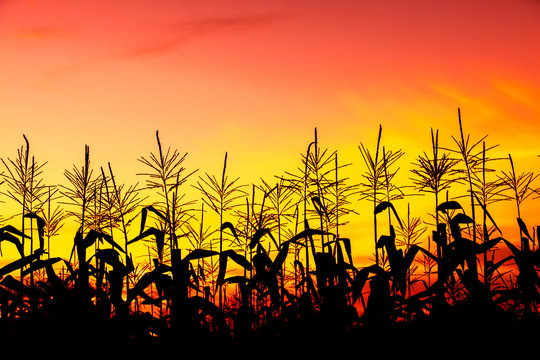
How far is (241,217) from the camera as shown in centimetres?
538

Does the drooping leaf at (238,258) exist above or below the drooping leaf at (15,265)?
below

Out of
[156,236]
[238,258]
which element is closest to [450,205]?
[238,258]

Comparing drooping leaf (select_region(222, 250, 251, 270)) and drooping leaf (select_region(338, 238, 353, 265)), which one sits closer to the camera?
drooping leaf (select_region(222, 250, 251, 270))

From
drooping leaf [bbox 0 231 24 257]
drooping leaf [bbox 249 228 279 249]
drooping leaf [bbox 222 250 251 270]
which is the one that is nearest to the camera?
drooping leaf [bbox 222 250 251 270]

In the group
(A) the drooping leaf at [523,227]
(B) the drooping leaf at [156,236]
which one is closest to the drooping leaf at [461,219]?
(A) the drooping leaf at [523,227]

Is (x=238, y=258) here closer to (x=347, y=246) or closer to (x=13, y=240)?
(x=347, y=246)

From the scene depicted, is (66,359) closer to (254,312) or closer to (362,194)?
(254,312)

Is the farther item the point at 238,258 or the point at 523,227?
the point at 523,227

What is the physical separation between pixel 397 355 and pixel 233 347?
44.0 inches

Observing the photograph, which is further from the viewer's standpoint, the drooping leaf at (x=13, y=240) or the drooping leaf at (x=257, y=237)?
the drooping leaf at (x=13, y=240)

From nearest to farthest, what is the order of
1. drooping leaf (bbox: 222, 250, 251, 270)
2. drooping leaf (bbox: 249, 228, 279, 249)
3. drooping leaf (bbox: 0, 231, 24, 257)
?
1. drooping leaf (bbox: 222, 250, 251, 270)
2. drooping leaf (bbox: 249, 228, 279, 249)
3. drooping leaf (bbox: 0, 231, 24, 257)

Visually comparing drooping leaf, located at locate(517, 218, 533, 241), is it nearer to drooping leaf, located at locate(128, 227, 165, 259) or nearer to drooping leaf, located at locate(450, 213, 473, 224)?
Result: drooping leaf, located at locate(450, 213, 473, 224)

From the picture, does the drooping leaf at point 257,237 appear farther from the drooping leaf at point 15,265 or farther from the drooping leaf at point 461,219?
the drooping leaf at point 15,265

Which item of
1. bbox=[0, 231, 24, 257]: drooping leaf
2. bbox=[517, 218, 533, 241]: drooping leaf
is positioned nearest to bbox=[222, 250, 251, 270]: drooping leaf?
bbox=[0, 231, 24, 257]: drooping leaf
